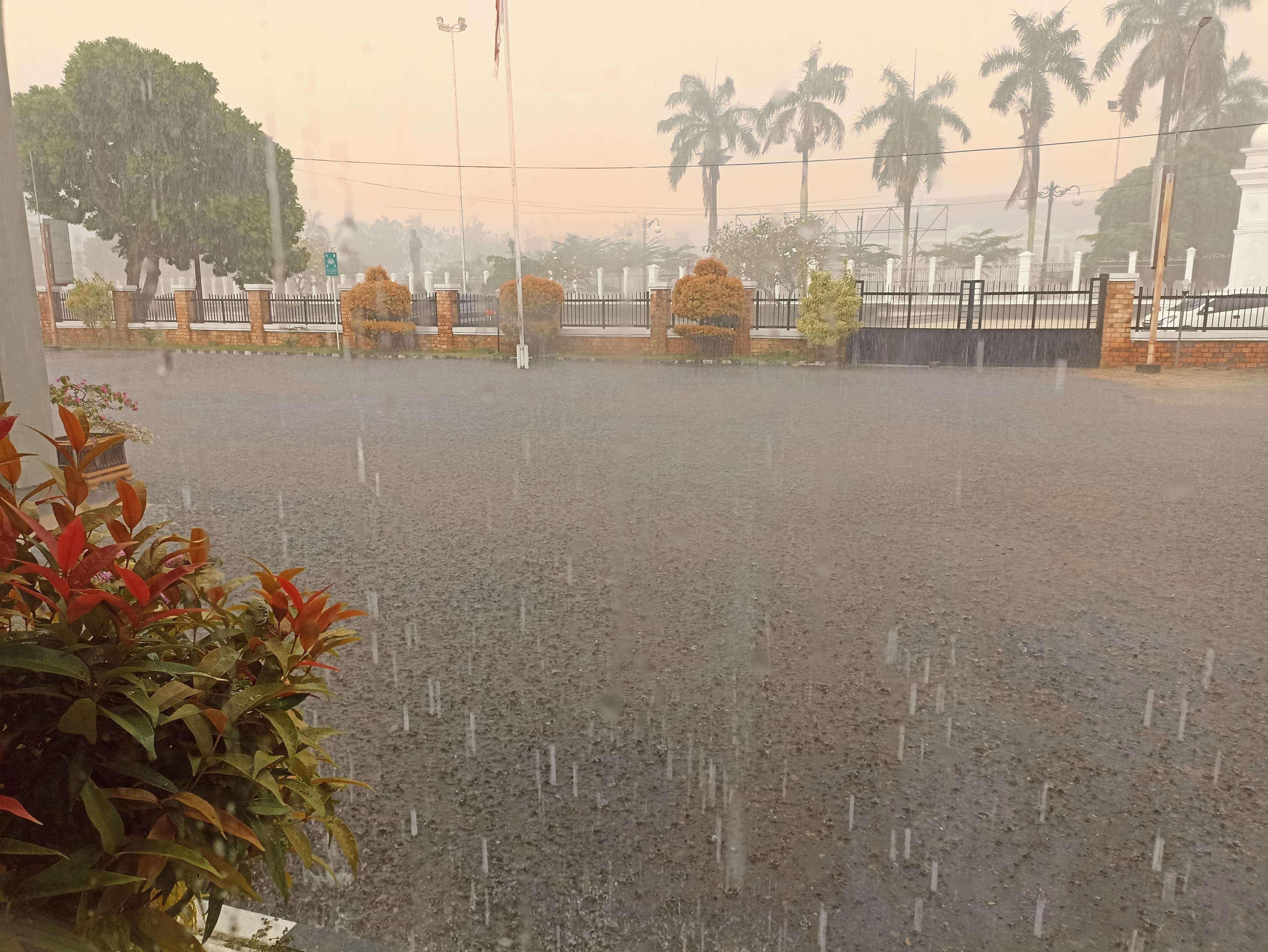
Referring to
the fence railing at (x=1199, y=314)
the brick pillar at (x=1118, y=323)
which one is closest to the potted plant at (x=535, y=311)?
the brick pillar at (x=1118, y=323)

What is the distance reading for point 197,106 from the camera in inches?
1601

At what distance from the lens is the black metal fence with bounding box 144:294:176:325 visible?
36219mm

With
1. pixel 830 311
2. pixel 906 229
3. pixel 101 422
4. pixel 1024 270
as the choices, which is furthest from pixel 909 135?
pixel 101 422

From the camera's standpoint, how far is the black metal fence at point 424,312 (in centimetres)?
3166

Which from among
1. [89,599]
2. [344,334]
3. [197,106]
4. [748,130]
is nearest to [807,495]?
[89,599]

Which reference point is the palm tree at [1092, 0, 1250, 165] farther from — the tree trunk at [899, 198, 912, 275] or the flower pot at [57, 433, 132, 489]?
the flower pot at [57, 433, 132, 489]

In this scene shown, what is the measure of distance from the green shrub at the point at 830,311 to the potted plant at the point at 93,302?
91.4ft

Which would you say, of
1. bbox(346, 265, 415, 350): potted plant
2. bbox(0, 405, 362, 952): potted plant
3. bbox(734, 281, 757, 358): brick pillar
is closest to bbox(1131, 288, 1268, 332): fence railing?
bbox(734, 281, 757, 358): brick pillar

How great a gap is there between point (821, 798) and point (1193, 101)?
5707cm

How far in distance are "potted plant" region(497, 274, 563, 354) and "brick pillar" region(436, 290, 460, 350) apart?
5.90ft

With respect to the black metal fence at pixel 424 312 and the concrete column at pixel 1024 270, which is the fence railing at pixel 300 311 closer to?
the black metal fence at pixel 424 312

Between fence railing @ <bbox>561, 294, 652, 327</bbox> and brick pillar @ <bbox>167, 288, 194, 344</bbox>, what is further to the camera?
brick pillar @ <bbox>167, 288, 194, 344</bbox>

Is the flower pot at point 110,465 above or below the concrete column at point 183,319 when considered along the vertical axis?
below

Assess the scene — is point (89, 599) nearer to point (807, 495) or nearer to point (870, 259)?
point (807, 495)
